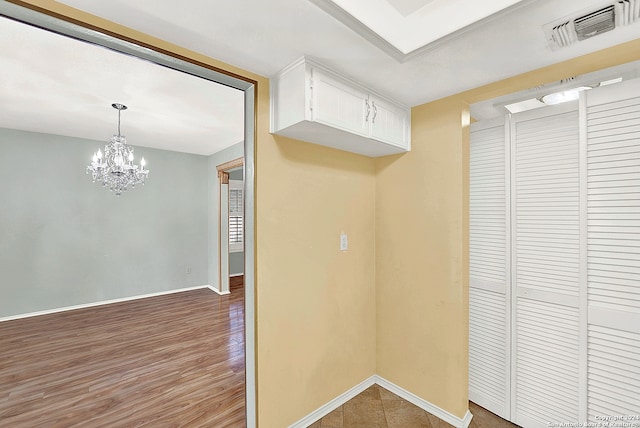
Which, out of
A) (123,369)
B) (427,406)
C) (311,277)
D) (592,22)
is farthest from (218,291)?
(592,22)

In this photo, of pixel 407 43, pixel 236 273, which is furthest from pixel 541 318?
pixel 236 273

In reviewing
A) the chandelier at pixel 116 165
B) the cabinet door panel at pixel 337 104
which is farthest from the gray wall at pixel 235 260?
the cabinet door panel at pixel 337 104

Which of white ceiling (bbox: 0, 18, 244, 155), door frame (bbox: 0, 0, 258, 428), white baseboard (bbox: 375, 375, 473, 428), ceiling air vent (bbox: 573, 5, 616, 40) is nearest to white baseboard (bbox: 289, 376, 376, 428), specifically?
white baseboard (bbox: 375, 375, 473, 428)

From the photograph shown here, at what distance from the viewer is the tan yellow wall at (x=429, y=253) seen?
5.97 feet

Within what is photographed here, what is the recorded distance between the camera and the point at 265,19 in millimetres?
1138

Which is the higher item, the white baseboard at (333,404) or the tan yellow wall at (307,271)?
the tan yellow wall at (307,271)

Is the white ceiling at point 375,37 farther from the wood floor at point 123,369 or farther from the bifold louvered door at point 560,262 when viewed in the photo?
the wood floor at point 123,369

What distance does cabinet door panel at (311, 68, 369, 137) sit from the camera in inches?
57.7

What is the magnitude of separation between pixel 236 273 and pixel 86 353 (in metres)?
→ 2.78

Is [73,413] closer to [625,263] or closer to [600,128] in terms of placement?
[625,263]

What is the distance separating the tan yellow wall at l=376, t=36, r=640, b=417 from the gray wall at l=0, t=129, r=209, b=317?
375cm

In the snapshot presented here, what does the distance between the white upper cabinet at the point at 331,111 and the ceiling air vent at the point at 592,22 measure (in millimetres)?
928

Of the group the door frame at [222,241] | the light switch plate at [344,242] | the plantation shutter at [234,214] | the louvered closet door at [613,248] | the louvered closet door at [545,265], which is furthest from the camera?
the plantation shutter at [234,214]

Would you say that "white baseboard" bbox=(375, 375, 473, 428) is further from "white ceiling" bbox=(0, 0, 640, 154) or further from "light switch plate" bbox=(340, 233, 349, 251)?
"white ceiling" bbox=(0, 0, 640, 154)
